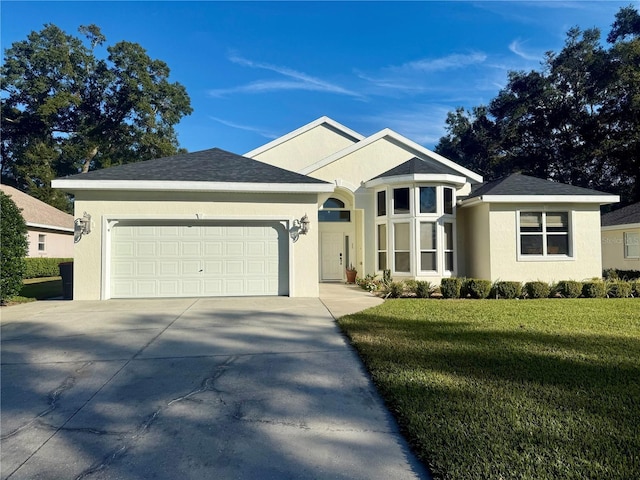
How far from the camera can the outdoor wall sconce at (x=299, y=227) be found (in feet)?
34.2

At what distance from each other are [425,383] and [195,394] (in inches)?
97.3

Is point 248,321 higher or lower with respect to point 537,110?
lower

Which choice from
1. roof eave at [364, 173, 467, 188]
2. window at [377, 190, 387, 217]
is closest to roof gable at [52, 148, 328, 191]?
roof eave at [364, 173, 467, 188]

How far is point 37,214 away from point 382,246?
61.1 feet

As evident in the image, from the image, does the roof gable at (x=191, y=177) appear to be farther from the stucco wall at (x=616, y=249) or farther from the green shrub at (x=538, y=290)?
the stucco wall at (x=616, y=249)

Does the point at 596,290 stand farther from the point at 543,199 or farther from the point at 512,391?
the point at 512,391

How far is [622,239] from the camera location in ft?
53.3

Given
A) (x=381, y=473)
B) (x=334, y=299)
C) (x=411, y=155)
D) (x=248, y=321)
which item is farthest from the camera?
(x=411, y=155)

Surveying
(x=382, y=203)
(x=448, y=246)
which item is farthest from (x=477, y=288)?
(x=382, y=203)

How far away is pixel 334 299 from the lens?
10.1 meters

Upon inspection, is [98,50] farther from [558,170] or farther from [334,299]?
[558,170]

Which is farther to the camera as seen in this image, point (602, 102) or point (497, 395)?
point (602, 102)

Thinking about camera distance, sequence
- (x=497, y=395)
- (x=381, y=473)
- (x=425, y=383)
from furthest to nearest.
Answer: (x=425, y=383) < (x=497, y=395) < (x=381, y=473)

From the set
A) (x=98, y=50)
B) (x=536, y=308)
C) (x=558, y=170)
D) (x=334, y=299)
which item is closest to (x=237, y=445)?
(x=334, y=299)
